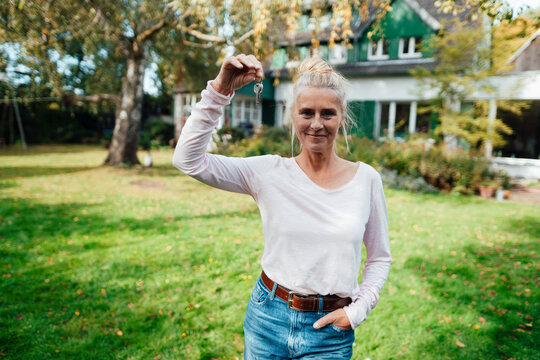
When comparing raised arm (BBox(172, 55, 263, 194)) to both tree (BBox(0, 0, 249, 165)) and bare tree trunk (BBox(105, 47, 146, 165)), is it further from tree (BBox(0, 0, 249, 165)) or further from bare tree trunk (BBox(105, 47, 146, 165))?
bare tree trunk (BBox(105, 47, 146, 165))

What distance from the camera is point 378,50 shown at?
19250 mm

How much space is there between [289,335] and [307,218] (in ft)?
1.81

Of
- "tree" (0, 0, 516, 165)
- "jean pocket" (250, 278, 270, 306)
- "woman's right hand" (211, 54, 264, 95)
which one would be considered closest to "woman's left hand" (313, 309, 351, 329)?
"jean pocket" (250, 278, 270, 306)

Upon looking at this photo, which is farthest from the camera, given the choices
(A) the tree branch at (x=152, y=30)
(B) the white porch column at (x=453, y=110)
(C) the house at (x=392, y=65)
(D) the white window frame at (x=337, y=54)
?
(D) the white window frame at (x=337, y=54)

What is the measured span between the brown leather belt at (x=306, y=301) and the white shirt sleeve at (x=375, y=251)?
93 millimetres

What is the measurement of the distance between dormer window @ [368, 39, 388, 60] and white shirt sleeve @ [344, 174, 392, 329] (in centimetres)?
1891

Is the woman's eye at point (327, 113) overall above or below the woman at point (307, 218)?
above

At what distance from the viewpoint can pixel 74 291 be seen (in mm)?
4301

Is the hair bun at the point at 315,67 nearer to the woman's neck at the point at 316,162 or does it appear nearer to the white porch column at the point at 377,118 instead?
the woman's neck at the point at 316,162

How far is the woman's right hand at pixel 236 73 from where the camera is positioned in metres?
1.54

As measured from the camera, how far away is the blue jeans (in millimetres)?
1726

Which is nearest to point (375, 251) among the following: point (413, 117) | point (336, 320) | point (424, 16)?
point (336, 320)

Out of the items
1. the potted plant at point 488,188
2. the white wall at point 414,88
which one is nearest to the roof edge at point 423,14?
the white wall at point 414,88

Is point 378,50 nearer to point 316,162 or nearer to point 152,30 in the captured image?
point 152,30
